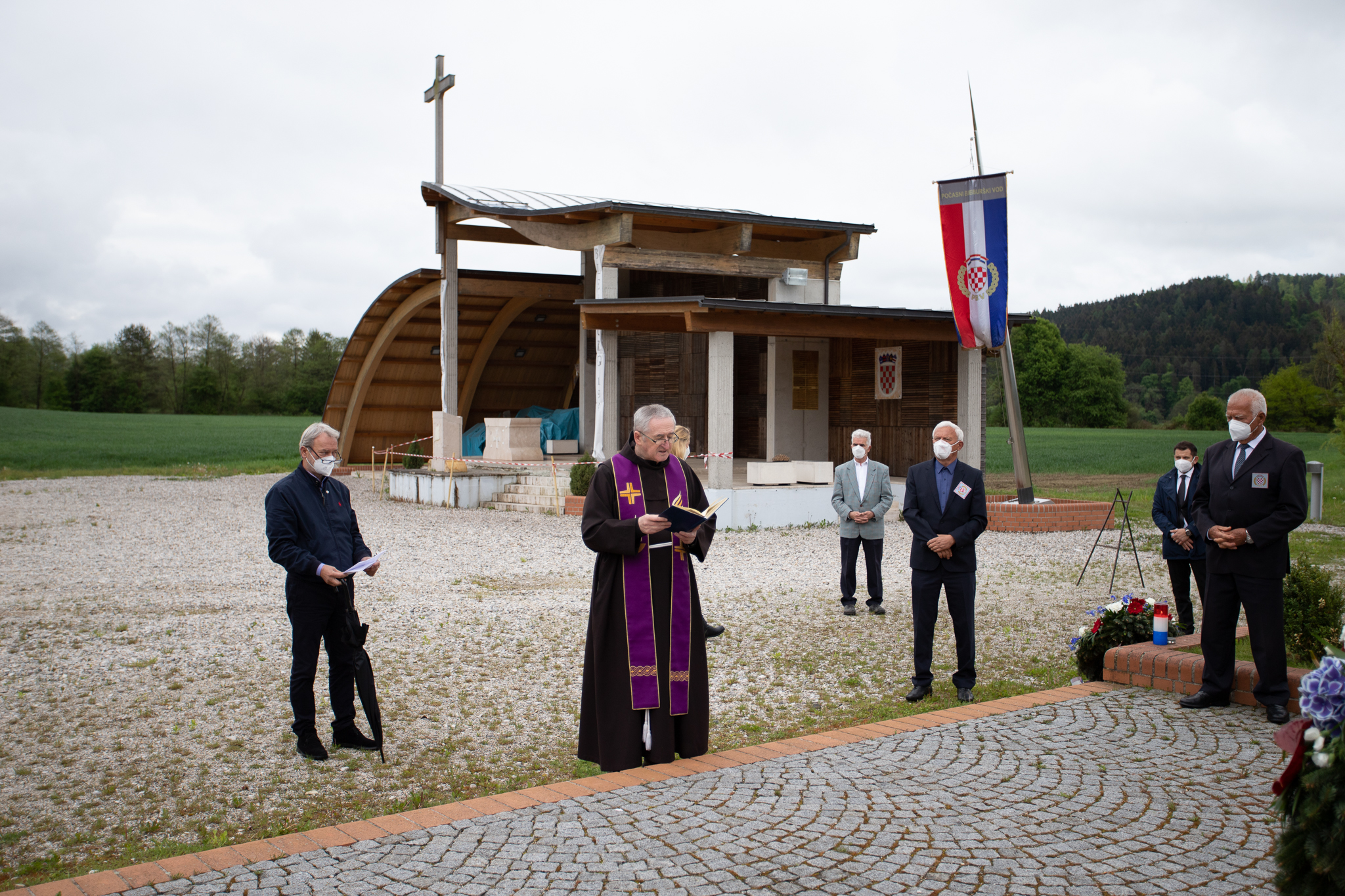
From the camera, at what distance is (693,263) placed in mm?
19438

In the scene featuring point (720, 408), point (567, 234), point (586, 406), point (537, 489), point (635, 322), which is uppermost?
point (567, 234)

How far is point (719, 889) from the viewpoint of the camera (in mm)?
3414

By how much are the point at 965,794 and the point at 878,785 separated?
0.34m

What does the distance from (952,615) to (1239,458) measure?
1827 mm

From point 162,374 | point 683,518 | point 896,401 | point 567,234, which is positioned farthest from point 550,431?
point 162,374

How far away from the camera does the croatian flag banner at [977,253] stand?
14195mm

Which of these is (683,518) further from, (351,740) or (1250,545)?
(1250,545)

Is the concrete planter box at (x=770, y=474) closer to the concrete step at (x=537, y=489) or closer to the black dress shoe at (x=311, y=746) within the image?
the concrete step at (x=537, y=489)

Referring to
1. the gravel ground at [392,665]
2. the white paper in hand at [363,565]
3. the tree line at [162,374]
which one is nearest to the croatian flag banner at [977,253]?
the gravel ground at [392,665]

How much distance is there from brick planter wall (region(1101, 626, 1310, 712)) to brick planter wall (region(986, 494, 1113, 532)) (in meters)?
→ 9.22

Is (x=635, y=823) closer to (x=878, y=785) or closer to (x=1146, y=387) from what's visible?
(x=878, y=785)

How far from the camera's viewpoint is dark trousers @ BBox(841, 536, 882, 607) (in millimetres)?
9336

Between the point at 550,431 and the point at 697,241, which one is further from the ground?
the point at 697,241

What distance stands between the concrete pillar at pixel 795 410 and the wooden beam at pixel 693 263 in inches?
55.9
